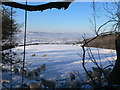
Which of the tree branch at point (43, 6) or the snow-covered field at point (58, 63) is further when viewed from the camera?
the snow-covered field at point (58, 63)

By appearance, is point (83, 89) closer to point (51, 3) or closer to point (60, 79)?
point (60, 79)

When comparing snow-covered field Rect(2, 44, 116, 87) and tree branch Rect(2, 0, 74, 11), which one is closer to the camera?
tree branch Rect(2, 0, 74, 11)

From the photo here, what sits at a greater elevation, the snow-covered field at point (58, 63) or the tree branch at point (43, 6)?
the tree branch at point (43, 6)

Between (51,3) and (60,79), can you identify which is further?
(60,79)

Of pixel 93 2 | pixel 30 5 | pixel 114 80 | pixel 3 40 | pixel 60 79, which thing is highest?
pixel 93 2

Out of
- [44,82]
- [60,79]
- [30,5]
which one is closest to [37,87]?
[44,82]

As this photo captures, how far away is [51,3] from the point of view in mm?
1695

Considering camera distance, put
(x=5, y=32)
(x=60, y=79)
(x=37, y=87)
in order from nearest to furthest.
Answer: (x=37, y=87)
(x=60, y=79)
(x=5, y=32)

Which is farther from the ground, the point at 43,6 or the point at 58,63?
the point at 43,6

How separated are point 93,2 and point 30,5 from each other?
0.94 m

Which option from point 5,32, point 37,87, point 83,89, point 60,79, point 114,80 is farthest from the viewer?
point 5,32

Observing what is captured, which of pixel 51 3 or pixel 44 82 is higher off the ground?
pixel 51 3

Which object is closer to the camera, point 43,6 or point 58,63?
point 43,6

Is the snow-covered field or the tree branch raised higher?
the tree branch
